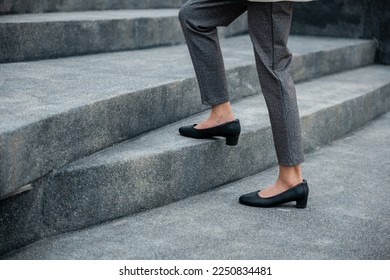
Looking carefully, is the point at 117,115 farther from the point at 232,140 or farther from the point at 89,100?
the point at 232,140

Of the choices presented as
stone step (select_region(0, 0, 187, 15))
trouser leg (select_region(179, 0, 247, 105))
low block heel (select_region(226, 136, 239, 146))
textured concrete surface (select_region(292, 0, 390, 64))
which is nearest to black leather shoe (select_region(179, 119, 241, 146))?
low block heel (select_region(226, 136, 239, 146))

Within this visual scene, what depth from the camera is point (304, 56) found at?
5648 millimetres

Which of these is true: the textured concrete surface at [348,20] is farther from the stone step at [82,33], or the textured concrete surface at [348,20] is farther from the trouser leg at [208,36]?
the trouser leg at [208,36]

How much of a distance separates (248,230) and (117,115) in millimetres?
881

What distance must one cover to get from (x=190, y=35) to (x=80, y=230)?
42.8 inches

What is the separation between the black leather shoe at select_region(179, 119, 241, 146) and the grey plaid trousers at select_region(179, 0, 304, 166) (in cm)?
19

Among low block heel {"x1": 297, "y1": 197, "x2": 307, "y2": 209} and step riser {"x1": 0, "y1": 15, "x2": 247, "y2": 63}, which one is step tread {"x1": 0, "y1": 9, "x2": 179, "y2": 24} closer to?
step riser {"x1": 0, "y1": 15, "x2": 247, "y2": 63}

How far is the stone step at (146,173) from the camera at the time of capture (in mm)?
2977

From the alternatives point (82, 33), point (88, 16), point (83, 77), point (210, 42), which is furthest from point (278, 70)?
point (88, 16)

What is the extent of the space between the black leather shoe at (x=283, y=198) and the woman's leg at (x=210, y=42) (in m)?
0.43

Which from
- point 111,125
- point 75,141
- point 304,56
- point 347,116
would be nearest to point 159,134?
point 111,125

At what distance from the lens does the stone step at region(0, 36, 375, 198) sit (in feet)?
9.29
